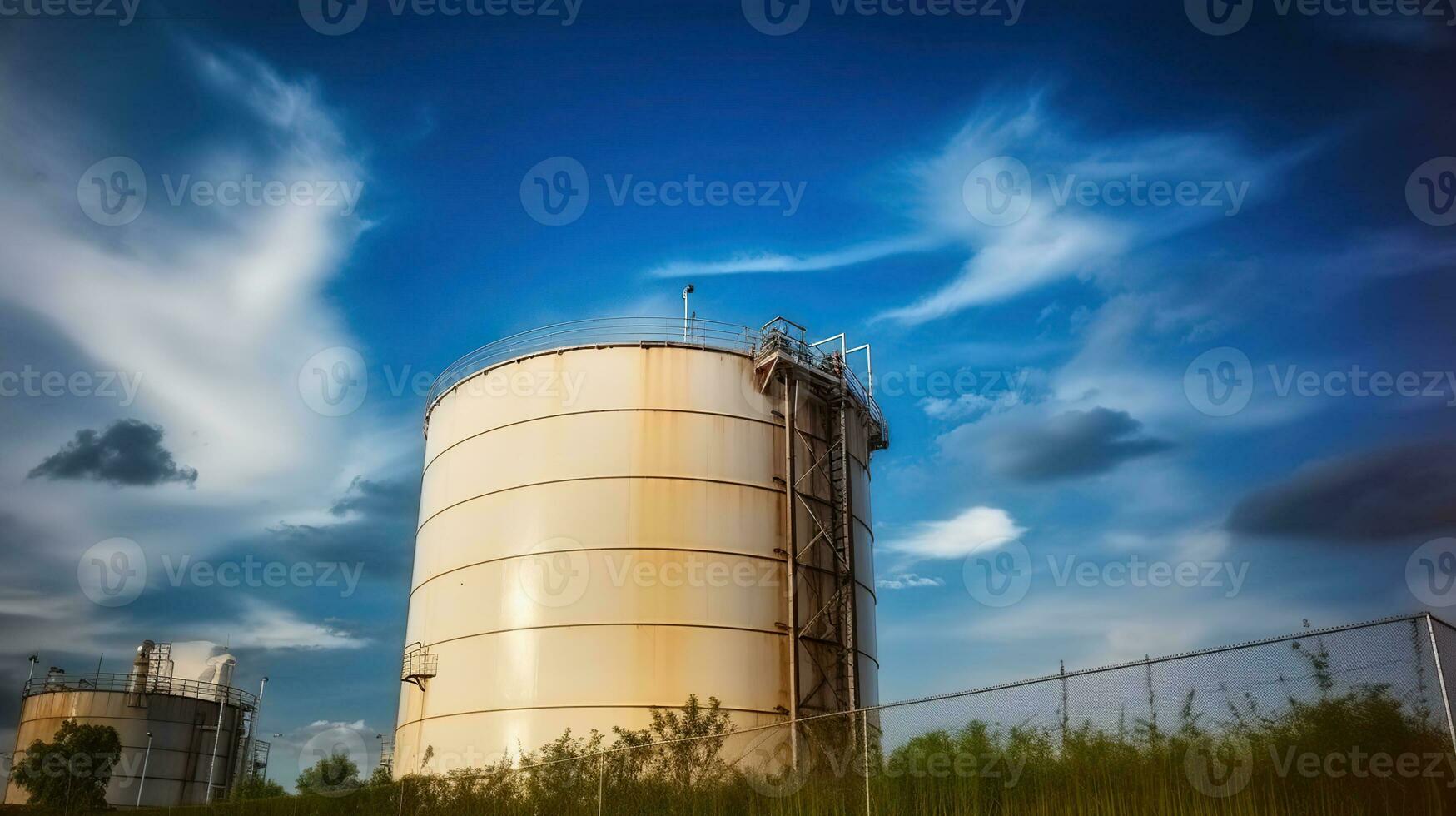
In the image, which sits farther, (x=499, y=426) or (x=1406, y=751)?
(x=499, y=426)

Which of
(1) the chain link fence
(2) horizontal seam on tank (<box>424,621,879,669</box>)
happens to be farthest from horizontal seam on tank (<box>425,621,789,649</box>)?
(1) the chain link fence

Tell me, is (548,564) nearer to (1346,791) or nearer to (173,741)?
(1346,791)

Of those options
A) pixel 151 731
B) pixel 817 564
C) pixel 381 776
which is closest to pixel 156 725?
pixel 151 731

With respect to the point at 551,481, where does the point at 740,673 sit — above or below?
below

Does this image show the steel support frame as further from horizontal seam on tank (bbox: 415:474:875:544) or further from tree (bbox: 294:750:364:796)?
tree (bbox: 294:750:364:796)

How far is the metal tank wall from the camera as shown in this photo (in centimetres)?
3606

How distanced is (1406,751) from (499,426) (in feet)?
59.6

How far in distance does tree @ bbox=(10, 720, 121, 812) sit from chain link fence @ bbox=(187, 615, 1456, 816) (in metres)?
30.2

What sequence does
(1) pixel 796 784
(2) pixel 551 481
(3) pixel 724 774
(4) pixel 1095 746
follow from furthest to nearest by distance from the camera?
(2) pixel 551 481, (3) pixel 724 774, (1) pixel 796 784, (4) pixel 1095 746

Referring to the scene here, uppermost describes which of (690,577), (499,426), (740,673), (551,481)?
(499,426)

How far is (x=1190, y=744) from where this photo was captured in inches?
352

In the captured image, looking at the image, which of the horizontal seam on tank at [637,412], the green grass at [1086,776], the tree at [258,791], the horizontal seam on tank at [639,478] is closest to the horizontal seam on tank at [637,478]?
the horizontal seam on tank at [639,478]

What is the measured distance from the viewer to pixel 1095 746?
969cm

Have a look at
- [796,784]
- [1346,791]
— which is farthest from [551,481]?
[1346,791]
